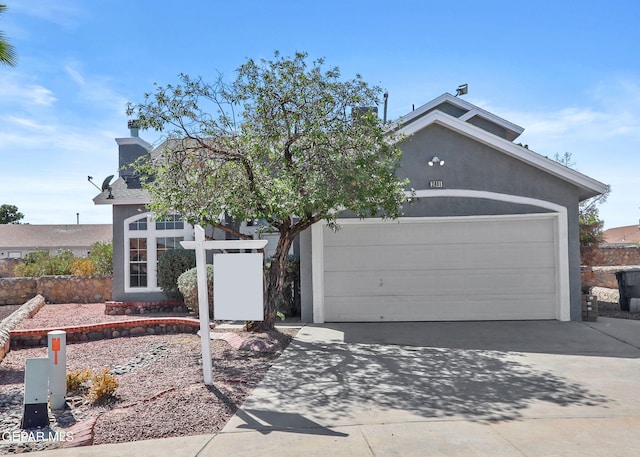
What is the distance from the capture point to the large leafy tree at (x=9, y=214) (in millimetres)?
63219

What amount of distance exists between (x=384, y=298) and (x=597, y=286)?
38.0 feet

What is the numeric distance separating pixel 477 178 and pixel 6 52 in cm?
1022

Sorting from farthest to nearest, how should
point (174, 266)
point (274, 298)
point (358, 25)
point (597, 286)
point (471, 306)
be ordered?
point (597, 286) < point (174, 266) < point (471, 306) < point (358, 25) < point (274, 298)

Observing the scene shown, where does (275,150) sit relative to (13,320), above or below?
above

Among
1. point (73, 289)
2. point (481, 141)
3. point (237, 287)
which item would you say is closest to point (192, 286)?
point (237, 287)

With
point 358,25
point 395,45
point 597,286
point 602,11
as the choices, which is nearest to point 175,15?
point 358,25

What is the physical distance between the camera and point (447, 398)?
602 centimetres

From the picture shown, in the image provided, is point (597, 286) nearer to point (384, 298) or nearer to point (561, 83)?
point (561, 83)

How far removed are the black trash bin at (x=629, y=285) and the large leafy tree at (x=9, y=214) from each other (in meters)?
68.7

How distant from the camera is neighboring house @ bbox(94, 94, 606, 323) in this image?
1152 centimetres

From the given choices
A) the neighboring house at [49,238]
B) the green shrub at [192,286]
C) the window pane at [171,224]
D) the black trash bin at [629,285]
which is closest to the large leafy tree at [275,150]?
the green shrub at [192,286]

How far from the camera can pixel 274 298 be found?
10.2 m

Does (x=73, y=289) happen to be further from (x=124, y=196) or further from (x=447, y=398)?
(x=447, y=398)

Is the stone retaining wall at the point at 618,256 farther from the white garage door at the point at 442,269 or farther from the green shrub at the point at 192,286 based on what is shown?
the green shrub at the point at 192,286
